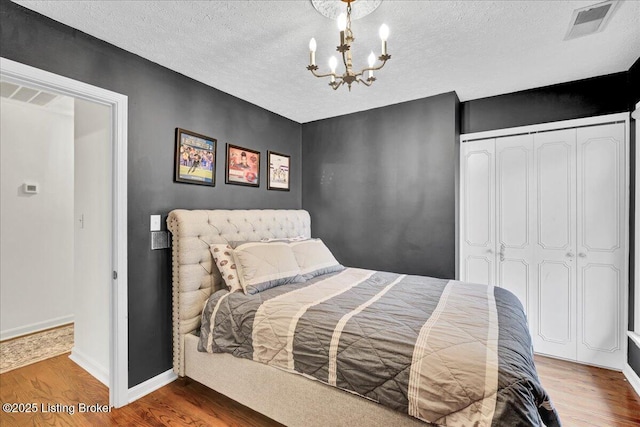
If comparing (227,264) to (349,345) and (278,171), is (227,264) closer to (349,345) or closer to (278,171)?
(349,345)

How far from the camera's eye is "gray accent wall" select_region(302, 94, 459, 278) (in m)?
3.05

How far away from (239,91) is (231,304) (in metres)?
2.01

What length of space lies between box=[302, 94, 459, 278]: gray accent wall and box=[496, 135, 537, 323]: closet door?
1.67ft

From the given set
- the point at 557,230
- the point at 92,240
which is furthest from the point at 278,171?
the point at 557,230

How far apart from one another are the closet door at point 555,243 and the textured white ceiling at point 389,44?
63 centimetres

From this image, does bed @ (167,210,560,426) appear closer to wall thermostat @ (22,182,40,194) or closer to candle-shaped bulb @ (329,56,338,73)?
candle-shaped bulb @ (329,56,338,73)

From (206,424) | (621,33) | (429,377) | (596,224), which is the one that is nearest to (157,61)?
(206,424)

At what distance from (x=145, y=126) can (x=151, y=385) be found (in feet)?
6.44

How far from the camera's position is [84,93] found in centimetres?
198

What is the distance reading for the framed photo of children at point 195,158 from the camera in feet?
8.32

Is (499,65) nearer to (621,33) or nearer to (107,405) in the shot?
(621,33)

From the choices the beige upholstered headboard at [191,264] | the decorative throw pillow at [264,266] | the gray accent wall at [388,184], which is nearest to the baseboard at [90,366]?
the beige upholstered headboard at [191,264]

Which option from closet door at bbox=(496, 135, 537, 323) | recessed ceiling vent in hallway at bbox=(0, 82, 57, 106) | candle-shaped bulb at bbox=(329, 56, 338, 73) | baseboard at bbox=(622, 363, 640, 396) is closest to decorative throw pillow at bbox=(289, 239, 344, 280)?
candle-shaped bulb at bbox=(329, 56, 338, 73)

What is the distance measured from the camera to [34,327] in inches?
136
